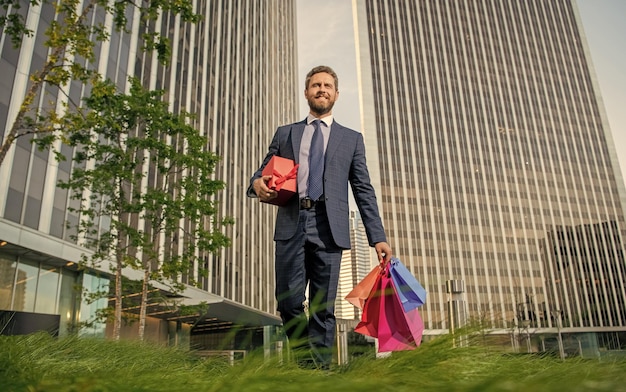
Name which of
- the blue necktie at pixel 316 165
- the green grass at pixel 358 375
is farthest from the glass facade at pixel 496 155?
the green grass at pixel 358 375

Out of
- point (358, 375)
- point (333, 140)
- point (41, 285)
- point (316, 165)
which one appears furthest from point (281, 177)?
point (41, 285)

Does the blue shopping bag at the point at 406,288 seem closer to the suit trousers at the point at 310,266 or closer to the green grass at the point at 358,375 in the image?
the suit trousers at the point at 310,266

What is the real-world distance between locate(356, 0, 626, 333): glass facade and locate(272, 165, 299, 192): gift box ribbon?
75.4m

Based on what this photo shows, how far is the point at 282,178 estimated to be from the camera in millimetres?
3342

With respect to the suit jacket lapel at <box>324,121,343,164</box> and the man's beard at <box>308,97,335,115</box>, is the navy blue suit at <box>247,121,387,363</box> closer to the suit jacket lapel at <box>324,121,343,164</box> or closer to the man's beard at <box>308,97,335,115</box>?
the suit jacket lapel at <box>324,121,343,164</box>

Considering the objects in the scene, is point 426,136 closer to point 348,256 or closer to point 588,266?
point 588,266

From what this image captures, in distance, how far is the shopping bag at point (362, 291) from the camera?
3.07m

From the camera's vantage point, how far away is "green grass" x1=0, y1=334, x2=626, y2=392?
0.87m

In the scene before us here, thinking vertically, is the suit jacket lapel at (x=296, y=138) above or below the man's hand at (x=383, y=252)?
above

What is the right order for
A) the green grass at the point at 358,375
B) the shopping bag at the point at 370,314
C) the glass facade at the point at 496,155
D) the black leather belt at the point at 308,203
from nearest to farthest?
the green grass at the point at 358,375 < the shopping bag at the point at 370,314 < the black leather belt at the point at 308,203 < the glass facade at the point at 496,155

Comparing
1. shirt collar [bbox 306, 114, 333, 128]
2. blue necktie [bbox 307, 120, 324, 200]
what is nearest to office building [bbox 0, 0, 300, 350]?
blue necktie [bbox 307, 120, 324, 200]

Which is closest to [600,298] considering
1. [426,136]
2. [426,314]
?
[426,314]

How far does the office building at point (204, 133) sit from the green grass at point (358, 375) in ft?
0.94

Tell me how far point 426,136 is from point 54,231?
80280 millimetres
